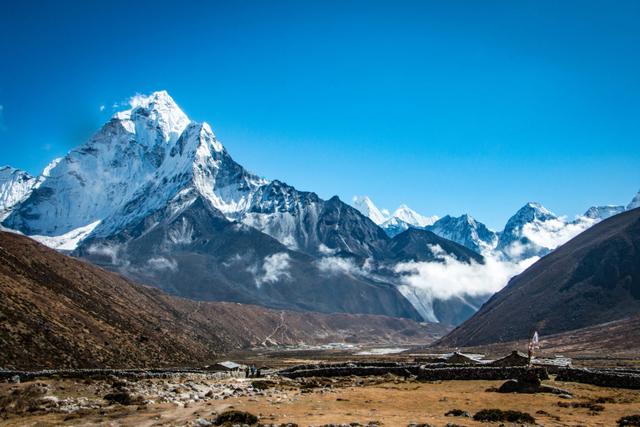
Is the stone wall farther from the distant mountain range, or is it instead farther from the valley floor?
the distant mountain range

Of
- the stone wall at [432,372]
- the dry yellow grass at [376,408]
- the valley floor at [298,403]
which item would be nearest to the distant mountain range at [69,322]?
the valley floor at [298,403]

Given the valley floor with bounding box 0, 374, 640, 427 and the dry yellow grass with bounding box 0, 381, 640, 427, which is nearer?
the dry yellow grass with bounding box 0, 381, 640, 427

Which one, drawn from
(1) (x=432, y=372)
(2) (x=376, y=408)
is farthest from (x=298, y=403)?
(1) (x=432, y=372)

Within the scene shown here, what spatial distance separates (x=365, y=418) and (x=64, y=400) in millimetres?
27324

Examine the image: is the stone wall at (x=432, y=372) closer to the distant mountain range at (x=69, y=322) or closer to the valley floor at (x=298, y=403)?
the valley floor at (x=298, y=403)

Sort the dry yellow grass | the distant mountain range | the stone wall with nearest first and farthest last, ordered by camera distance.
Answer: the dry yellow grass → the stone wall → the distant mountain range

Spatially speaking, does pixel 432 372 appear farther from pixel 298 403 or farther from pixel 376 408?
pixel 298 403

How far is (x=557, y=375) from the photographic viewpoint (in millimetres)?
64062

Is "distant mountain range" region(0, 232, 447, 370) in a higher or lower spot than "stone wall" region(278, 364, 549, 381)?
higher

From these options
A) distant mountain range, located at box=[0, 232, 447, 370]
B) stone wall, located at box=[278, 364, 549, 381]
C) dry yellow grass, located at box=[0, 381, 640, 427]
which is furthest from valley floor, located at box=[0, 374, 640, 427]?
distant mountain range, located at box=[0, 232, 447, 370]

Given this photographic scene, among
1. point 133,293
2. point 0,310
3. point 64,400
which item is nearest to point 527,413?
point 64,400

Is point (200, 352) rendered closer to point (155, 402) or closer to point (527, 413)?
point (155, 402)

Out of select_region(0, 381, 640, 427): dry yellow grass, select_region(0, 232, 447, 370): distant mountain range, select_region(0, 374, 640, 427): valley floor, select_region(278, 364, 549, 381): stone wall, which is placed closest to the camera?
select_region(0, 381, 640, 427): dry yellow grass

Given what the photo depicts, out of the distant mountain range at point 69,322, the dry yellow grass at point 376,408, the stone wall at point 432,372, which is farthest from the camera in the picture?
the distant mountain range at point 69,322
